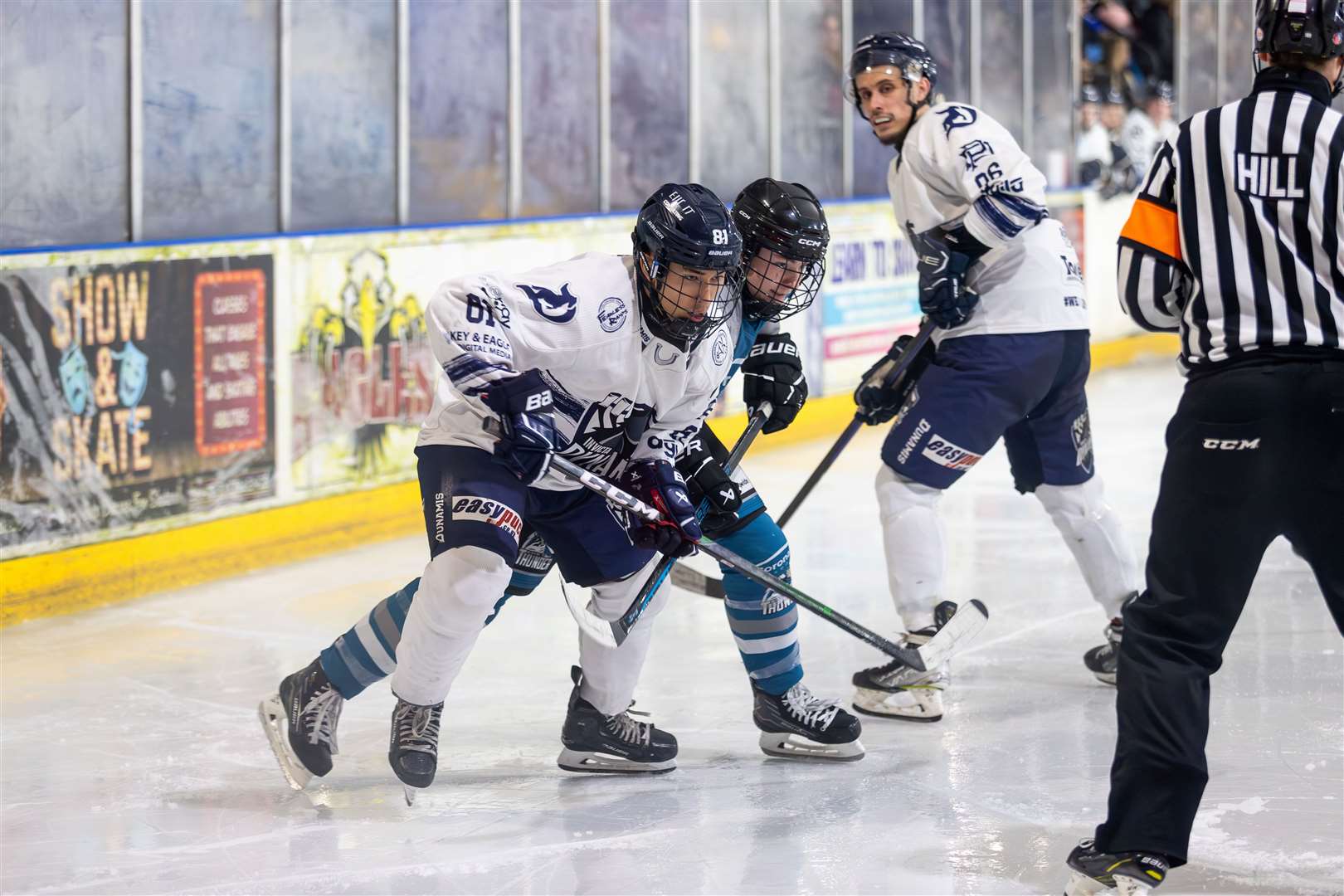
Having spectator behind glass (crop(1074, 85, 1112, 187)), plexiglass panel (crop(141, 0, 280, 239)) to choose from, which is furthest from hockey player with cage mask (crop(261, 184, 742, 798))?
spectator behind glass (crop(1074, 85, 1112, 187))

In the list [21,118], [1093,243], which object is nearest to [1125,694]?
[21,118]

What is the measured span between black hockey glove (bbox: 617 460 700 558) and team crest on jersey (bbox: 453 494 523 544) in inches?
9.5

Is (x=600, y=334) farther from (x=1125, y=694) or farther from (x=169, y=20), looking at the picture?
(x=169, y=20)

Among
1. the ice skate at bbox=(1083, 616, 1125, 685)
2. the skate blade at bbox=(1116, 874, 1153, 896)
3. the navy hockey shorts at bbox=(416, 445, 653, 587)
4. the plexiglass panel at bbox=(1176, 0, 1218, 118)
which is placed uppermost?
the plexiglass panel at bbox=(1176, 0, 1218, 118)

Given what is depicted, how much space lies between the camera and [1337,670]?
13.1 feet

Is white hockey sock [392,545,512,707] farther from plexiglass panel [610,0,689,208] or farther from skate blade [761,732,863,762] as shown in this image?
plexiglass panel [610,0,689,208]

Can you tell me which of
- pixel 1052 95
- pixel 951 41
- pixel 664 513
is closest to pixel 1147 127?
pixel 1052 95

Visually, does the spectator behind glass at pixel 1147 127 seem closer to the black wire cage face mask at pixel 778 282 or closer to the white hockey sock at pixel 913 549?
the white hockey sock at pixel 913 549

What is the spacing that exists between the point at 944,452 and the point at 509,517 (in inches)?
44.4

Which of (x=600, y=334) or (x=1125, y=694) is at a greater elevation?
(x=600, y=334)

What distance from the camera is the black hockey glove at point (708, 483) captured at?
3.16 meters

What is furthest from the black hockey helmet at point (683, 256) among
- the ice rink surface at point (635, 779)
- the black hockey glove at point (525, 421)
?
the ice rink surface at point (635, 779)

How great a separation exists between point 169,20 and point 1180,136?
3.68m

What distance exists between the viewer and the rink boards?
4.54 m
